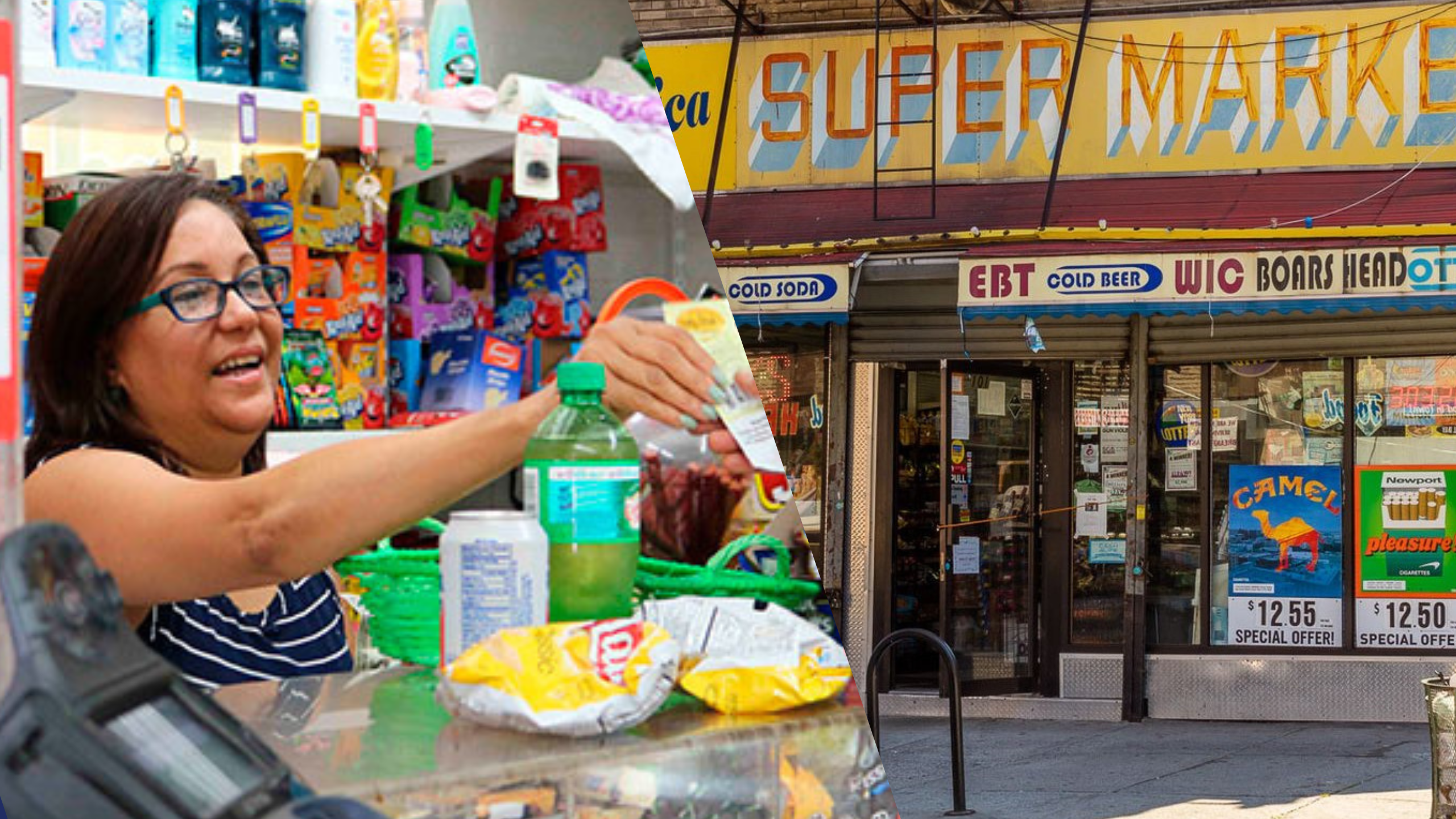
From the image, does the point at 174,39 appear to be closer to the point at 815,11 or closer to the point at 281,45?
the point at 281,45

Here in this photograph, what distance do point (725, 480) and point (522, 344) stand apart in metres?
0.07

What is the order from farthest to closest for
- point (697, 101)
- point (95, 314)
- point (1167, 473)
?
point (1167, 473)
point (697, 101)
point (95, 314)

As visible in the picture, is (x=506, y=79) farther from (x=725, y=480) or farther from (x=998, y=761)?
(x=998, y=761)

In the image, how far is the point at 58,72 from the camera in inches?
14.8

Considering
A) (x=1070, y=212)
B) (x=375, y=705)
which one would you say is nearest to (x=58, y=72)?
(x=375, y=705)

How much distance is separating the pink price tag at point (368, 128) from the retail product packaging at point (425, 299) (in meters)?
0.03

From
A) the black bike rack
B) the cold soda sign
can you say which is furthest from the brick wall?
the black bike rack

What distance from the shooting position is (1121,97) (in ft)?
3.69

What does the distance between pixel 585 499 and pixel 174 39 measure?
15 centimetres

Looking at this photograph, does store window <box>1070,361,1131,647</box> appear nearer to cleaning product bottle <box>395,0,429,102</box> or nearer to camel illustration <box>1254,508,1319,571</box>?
camel illustration <box>1254,508,1319,571</box>

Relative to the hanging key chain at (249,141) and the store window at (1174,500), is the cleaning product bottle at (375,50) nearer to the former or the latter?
the hanging key chain at (249,141)

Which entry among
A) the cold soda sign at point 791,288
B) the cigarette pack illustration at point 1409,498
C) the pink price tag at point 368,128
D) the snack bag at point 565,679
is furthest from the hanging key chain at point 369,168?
the cigarette pack illustration at point 1409,498

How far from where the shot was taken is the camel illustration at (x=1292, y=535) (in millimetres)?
1675

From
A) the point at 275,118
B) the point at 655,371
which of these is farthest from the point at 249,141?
the point at 655,371
